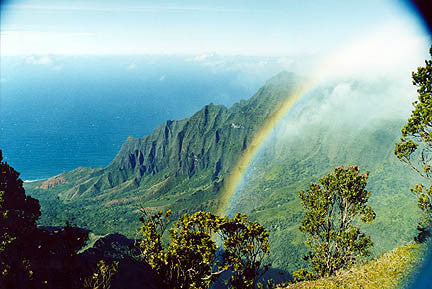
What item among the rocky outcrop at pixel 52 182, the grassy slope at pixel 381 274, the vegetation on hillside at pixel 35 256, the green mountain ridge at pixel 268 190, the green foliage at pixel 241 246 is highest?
the rocky outcrop at pixel 52 182

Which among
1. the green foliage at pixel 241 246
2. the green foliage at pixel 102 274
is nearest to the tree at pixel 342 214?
the green foliage at pixel 241 246

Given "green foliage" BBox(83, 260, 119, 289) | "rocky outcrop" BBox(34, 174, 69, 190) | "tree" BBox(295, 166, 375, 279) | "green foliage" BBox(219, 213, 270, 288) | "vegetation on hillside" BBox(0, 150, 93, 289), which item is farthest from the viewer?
"rocky outcrop" BBox(34, 174, 69, 190)

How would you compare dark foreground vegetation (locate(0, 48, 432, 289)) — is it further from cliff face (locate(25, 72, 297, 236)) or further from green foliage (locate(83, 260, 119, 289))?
cliff face (locate(25, 72, 297, 236))

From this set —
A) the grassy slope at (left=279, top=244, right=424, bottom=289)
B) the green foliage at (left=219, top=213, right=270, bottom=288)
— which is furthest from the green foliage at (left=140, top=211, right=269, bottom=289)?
the grassy slope at (left=279, top=244, right=424, bottom=289)

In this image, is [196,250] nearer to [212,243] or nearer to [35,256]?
[212,243]

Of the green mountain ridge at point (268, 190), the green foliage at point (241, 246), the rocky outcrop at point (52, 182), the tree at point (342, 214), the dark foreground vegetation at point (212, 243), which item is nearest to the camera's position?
the dark foreground vegetation at point (212, 243)

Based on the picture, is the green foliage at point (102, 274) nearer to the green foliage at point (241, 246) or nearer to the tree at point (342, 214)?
the green foliage at point (241, 246)

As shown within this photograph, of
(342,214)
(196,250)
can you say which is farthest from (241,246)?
(342,214)
